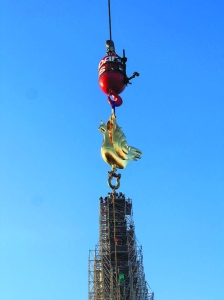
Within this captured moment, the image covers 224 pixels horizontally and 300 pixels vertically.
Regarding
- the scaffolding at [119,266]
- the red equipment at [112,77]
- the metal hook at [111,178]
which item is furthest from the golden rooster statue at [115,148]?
the scaffolding at [119,266]

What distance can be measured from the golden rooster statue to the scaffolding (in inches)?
1346

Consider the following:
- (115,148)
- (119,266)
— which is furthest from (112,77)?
(119,266)

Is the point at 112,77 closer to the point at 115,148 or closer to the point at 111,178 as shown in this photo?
the point at 115,148

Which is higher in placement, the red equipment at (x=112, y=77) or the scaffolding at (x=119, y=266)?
the scaffolding at (x=119, y=266)

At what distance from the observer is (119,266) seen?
41.8 m

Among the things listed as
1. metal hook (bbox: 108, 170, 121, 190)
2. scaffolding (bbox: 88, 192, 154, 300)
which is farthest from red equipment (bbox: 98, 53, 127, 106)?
scaffolding (bbox: 88, 192, 154, 300)

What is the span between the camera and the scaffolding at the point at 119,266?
39656mm

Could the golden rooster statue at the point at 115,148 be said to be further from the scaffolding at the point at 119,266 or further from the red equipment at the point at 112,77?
the scaffolding at the point at 119,266

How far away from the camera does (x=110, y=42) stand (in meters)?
5.26

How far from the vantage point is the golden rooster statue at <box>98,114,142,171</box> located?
175 inches

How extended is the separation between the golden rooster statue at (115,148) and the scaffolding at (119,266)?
112ft

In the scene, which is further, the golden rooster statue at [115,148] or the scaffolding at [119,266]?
the scaffolding at [119,266]

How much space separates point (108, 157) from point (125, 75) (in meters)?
1.06

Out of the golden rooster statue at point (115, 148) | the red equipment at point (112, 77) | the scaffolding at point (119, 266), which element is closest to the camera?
the golden rooster statue at point (115, 148)
